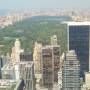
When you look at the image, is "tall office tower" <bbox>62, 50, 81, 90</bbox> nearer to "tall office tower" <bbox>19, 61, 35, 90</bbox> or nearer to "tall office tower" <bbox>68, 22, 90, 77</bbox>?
"tall office tower" <bbox>19, 61, 35, 90</bbox>

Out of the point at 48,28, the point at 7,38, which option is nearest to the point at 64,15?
the point at 48,28

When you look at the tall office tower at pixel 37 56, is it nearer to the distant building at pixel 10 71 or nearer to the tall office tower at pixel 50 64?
the tall office tower at pixel 50 64

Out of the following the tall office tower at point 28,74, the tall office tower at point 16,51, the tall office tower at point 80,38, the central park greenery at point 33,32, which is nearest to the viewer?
the tall office tower at point 28,74

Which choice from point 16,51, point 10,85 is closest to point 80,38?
point 16,51

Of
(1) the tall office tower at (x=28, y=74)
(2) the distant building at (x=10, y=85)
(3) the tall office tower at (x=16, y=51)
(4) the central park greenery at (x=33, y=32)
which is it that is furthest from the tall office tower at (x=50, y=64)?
(2) the distant building at (x=10, y=85)

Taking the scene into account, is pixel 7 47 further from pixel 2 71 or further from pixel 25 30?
pixel 2 71

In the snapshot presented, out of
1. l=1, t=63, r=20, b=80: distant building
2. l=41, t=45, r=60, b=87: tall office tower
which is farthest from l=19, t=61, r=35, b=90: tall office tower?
l=41, t=45, r=60, b=87: tall office tower
